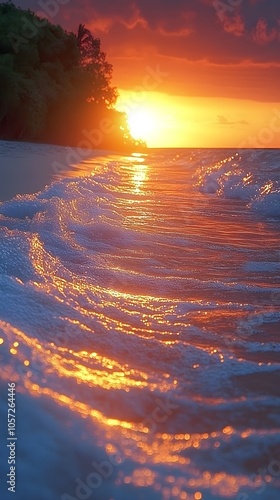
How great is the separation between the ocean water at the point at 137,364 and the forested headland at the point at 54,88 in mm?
23873

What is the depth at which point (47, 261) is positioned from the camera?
4477 millimetres

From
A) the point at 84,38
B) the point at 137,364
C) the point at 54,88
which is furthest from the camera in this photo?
the point at 84,38

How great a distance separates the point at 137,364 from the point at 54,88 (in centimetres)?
3276

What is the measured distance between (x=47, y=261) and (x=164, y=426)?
2.39 metres

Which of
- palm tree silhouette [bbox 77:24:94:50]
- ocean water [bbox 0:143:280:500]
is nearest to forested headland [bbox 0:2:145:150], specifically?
palm tree silhouette [bbox 77:24:94:50]

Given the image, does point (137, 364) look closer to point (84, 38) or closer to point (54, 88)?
point (54, 88)

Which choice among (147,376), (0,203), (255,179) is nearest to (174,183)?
(255,179)

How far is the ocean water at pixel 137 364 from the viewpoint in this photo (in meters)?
2.01

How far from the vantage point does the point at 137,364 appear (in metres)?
2.81

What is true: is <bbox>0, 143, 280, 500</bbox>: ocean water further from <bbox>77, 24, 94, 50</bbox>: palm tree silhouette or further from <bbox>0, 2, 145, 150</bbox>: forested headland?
<bbox>77, 24, 94, 50</bbox>: palm tree silhouette

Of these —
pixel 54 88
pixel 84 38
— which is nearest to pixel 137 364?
pixel 54 88

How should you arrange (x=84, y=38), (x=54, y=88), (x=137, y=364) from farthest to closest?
(x=84, y=38) → (x=54, y=88) → (x=137, y=364)

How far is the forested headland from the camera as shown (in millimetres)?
29953

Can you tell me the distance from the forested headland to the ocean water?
Result: 2387cm
